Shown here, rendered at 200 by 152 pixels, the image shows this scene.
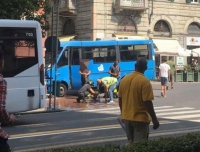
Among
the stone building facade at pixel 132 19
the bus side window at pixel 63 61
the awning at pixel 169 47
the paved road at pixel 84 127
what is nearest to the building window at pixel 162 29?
the stone building facade at pixel 132 19

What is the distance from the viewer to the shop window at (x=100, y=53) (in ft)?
87.9

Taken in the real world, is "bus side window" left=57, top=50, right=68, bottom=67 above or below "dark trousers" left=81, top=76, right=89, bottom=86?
above

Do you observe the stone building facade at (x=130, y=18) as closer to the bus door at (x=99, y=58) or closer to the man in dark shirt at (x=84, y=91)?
the bus door at (x=99, y=58)

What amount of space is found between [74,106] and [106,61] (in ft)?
22.2

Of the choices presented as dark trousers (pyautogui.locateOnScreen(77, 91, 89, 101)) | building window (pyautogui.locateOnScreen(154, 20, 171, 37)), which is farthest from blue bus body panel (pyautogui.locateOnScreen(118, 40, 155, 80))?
building window (pyautogui.locateOnScreen(154, 20, 171, 37))

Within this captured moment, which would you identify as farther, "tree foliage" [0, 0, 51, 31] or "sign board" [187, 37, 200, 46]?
"sign board" [187, 37, 200, 46]

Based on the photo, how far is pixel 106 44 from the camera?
27.3 m

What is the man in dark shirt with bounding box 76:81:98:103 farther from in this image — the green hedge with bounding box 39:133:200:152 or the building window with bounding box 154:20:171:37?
the building window with bounding box 154:20:171:37

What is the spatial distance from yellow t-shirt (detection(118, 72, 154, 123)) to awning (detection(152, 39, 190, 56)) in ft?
111

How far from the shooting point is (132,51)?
92.0 feet

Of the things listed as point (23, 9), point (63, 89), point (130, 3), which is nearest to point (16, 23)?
point (23, 9)

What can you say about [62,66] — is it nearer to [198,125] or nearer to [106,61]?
[106,61]

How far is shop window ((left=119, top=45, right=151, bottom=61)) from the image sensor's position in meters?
27.7

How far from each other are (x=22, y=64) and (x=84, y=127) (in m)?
2.52
